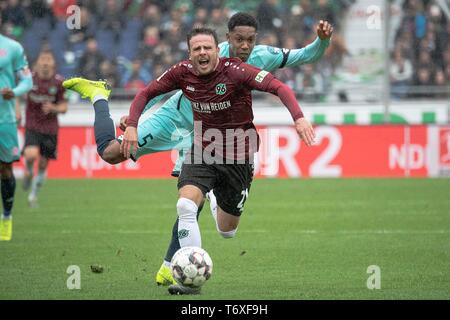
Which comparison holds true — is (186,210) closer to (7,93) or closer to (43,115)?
(7,93)

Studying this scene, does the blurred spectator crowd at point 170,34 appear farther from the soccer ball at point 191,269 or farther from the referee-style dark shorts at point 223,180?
the soccer ball at point 191,269

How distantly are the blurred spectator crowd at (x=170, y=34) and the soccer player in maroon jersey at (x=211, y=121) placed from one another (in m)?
13.1

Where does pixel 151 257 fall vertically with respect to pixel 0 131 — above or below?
below

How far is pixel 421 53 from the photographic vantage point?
73.1 ft

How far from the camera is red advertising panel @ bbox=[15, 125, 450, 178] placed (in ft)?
64.8

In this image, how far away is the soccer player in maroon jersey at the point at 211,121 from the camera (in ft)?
25.9

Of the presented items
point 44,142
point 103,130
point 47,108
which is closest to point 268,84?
point 103,130

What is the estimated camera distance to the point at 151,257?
10180 millimetres

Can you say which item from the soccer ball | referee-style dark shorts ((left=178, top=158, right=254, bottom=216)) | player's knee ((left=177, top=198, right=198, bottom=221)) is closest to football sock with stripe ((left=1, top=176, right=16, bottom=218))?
referee-style dark shorts ((left=178, top=158, right=254, bottom=216))
